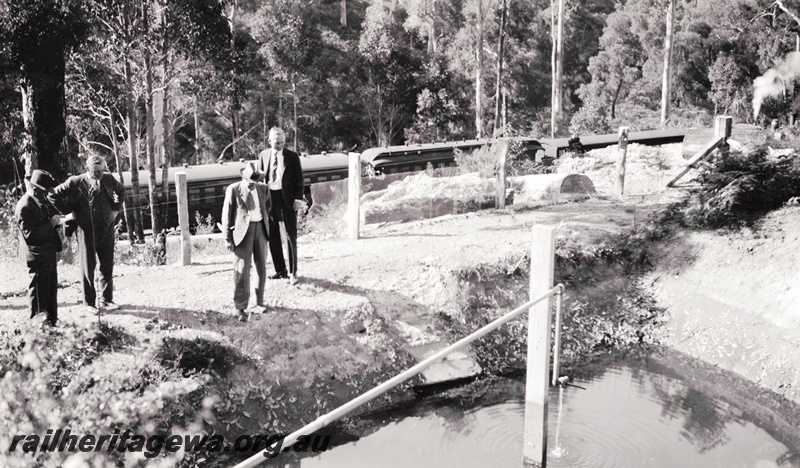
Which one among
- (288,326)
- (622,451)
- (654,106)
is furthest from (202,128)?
(622,451)

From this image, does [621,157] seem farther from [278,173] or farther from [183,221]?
[183,221]

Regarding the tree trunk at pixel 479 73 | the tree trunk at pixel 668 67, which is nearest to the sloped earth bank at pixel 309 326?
the tree trunk at pixel 479 73

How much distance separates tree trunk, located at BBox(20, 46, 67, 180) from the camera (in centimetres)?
1167

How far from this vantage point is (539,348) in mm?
6773

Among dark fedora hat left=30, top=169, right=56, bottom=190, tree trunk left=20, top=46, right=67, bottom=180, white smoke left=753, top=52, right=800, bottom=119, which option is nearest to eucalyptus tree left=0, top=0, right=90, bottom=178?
tree trunk left=20, top=46, right=67, bottom=180

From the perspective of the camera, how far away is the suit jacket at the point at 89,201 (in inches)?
347

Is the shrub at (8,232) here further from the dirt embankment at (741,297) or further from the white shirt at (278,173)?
the dirt embankment at (741,297)

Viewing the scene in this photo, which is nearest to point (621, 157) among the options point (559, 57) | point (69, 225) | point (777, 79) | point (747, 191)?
point (747, 191)

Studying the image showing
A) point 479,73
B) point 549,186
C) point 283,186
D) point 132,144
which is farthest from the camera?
point 479,73

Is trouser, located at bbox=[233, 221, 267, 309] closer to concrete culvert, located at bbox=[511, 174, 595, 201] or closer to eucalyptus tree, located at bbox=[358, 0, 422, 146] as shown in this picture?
concrete culvert, located at bbox=[511, 174, 595, 201]

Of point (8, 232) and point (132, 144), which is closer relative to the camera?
point (8, 232)

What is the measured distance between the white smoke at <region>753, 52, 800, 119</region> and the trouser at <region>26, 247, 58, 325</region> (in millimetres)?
29527

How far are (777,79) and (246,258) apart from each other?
1180 inches

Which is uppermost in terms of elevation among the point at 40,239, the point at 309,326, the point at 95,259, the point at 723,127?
the point at 723,127
